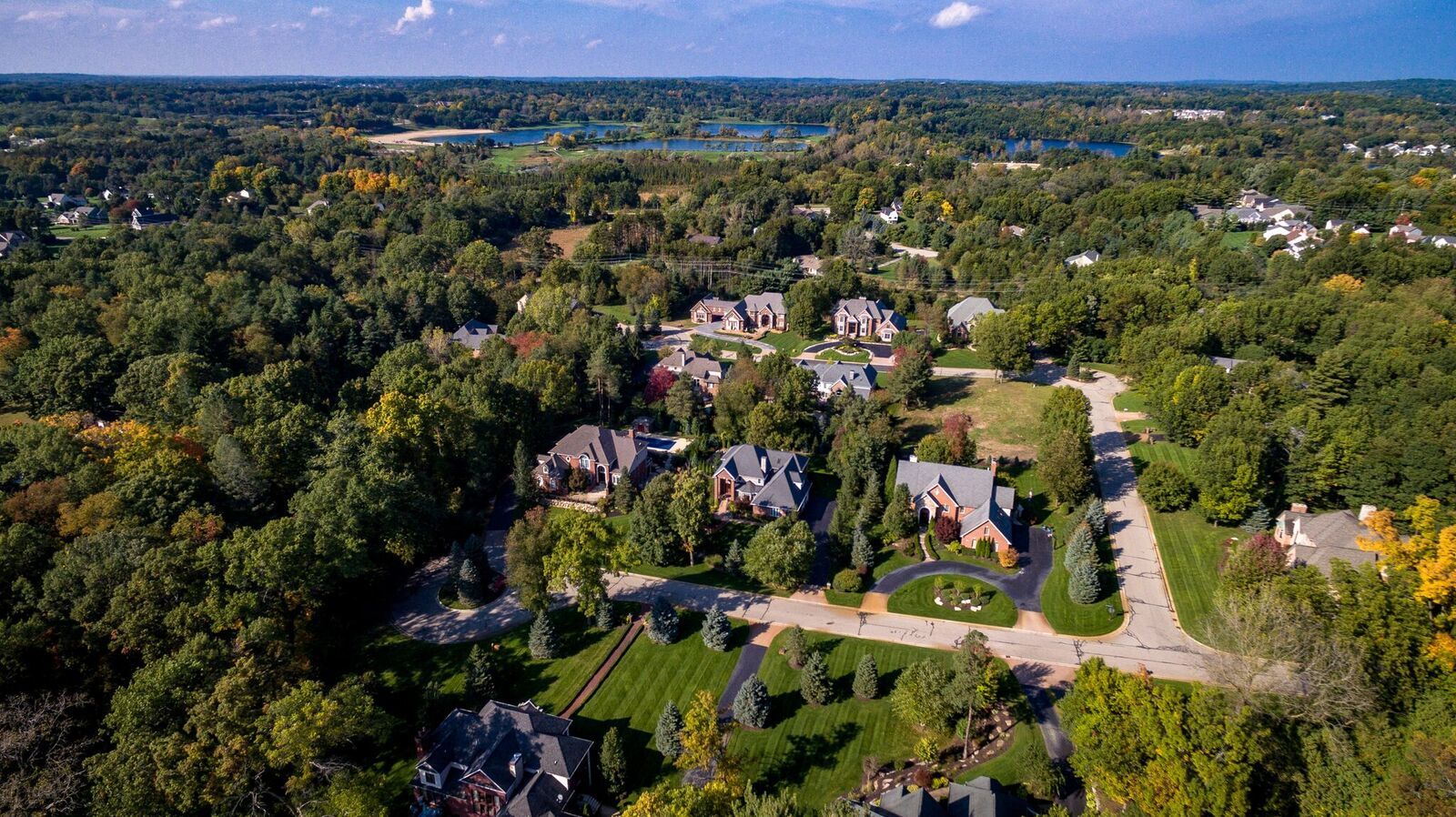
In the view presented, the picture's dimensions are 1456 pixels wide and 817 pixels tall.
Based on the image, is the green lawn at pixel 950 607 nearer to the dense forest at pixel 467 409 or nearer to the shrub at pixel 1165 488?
the dense forest at pixel 467 409

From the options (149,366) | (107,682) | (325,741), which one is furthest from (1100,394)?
(149,366)

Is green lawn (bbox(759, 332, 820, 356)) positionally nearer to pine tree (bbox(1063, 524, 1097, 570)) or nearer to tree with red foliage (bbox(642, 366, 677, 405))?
tree with red foliage (bbox(642, 366, 677, 405))

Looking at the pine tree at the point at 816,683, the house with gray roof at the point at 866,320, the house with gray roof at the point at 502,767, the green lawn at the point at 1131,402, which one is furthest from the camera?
the house with gray roof at the point at 866,320

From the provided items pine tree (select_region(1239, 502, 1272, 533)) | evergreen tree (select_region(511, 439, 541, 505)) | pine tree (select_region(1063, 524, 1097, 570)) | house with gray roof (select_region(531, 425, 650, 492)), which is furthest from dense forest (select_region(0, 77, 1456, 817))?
pine tree (select_region(1063, 524, 1097, 570))

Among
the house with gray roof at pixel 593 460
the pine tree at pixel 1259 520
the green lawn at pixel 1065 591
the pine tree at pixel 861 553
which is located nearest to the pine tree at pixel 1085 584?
the green lawn at pixel 1065 591

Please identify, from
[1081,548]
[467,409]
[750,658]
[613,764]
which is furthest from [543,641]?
[1081,548]

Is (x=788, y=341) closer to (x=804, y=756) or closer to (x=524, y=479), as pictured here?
(x=524, y=479)
